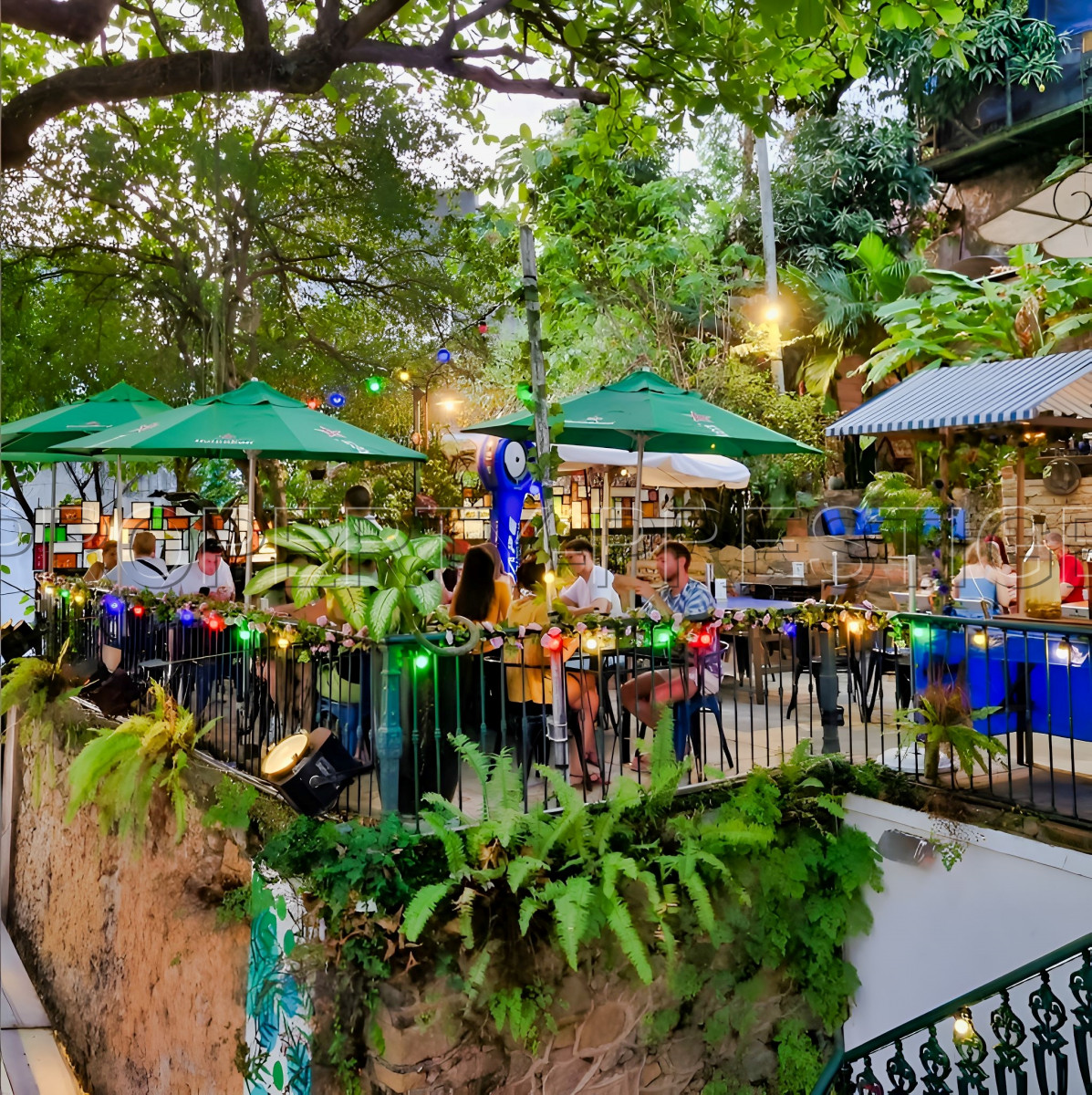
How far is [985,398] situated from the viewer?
7109 mm

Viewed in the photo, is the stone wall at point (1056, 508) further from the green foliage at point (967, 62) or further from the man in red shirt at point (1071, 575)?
the green foliage at point (967, 62)

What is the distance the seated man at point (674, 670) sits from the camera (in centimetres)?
584

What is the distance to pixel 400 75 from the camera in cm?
1005

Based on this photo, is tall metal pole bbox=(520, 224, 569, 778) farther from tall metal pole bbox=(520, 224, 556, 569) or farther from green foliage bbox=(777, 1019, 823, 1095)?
green foliage bbox=(777, 1019, 823, 1095)

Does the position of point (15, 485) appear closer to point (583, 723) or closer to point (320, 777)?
point (320, 777)

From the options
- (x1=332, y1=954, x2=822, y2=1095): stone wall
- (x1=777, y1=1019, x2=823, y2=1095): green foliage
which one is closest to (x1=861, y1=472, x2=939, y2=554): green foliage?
(x1=777, y1=1019, x2=823, y2=1095): green foliage

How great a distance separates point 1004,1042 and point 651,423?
435cm

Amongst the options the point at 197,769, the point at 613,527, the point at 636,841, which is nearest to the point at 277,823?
the point at 197,769

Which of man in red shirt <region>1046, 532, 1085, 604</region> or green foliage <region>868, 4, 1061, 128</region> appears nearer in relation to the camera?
man in red shirt <region>1046, 532, 1085, 604</region>

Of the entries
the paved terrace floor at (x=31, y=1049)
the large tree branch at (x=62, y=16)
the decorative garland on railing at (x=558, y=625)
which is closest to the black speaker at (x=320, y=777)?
the decorative garland on railing at (x=558, y=625)

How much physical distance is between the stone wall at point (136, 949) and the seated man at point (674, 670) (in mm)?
2492

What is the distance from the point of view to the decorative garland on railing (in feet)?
16.5

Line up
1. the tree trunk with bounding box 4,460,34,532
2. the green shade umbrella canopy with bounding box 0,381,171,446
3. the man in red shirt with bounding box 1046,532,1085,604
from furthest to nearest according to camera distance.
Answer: the tree trunk with bounding box 4,460,34,532, the man in red shirt with bounding box 1046,532,1085,604, the green shade umbrella canopy with bounding box 0,381,171,446

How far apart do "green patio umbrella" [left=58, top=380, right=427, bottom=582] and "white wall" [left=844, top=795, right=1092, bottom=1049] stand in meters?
4.51
